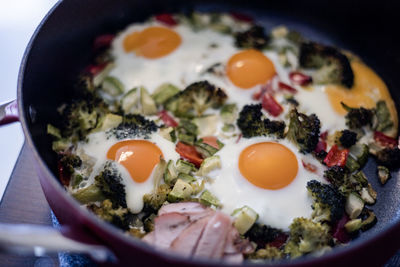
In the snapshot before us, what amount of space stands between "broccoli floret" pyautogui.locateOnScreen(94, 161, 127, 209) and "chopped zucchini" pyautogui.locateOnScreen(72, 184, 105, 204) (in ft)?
0.06

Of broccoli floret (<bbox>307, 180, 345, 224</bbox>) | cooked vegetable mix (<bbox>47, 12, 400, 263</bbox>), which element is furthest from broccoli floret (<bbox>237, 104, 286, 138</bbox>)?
broccoli floret (<bbox>307, 180, 345, 224</bbox>)

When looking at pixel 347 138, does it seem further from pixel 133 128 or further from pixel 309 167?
pixel 133 128

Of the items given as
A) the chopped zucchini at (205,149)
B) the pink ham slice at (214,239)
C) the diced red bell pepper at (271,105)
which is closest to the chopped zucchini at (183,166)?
the chopped zucchini at (205,149)

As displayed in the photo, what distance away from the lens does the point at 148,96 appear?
2377 millimetres

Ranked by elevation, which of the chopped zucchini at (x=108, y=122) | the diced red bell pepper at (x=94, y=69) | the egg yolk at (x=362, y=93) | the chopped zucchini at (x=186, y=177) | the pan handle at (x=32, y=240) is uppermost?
the pan handle at (x=32, y=240)

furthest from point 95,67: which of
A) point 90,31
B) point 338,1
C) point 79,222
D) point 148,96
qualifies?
point 338,1

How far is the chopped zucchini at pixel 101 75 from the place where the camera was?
247 cm

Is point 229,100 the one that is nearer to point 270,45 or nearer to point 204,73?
point 204,73

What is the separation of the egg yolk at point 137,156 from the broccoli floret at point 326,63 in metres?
1.04

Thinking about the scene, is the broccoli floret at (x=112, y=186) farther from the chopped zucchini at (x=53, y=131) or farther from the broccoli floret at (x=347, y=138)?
the broccoli floret at (x=347, y=138)

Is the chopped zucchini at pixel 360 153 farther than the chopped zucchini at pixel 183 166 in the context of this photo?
Yes

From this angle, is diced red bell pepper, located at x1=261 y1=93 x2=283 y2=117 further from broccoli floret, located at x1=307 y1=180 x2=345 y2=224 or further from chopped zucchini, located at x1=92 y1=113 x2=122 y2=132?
chopped zucchini, located at x1=92 y1=113 x2=122 y2=132

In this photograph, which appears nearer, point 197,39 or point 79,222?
point 79,222

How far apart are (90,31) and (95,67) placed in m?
0.22
